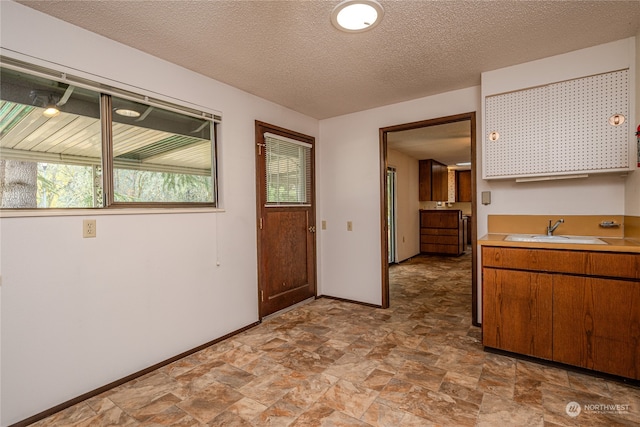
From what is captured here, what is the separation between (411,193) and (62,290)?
643 centimetres

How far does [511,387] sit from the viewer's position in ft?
6.35

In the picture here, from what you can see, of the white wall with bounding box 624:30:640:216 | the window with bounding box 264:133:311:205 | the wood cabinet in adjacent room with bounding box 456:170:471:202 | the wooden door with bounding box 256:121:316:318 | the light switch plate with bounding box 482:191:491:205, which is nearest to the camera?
the white wall with bounding box 624:30:640:216

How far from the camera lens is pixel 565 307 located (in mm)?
2086

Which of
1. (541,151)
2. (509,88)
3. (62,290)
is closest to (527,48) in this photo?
(509,88)

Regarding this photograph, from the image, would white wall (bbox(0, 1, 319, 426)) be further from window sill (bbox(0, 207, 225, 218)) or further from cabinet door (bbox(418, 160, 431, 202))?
cabinet door (bbox(418, 160, 431, 202))

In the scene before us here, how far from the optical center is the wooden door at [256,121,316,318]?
3201mm

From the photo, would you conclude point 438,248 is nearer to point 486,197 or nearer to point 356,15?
point 486,197

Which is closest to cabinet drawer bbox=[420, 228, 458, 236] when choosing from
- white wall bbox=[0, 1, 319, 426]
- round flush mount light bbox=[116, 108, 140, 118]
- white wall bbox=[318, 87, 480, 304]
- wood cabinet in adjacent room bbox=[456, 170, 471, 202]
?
wood cabinet in adjacent room bbox=[456, 170, 471, 202]

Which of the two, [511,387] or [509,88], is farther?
[509,88]

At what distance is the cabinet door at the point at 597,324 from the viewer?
1.90 m

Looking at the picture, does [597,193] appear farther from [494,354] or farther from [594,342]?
[494,354]

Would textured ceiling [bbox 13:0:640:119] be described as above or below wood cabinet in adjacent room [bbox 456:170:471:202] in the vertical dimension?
above

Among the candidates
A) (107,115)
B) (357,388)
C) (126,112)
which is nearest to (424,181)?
(357,388)

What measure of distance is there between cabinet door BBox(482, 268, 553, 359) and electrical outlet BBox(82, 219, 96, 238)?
2819 millimetres
